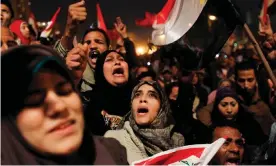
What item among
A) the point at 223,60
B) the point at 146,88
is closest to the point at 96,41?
the point at 146,88

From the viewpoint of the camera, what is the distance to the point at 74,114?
117cm

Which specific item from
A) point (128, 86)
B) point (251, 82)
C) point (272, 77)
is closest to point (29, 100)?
point (128, 86)

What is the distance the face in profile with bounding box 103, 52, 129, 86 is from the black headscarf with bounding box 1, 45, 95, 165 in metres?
1.51

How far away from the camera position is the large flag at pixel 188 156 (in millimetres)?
1680

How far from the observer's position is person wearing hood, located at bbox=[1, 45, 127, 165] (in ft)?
3.65

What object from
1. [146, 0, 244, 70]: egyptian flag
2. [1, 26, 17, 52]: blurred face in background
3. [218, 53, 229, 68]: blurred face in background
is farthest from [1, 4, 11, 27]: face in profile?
[218, 53, 229, 68]: blurred face in background

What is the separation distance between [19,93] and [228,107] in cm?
253

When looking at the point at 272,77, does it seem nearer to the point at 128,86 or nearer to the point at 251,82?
the point at 128,86

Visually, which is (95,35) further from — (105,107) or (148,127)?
(148,127)

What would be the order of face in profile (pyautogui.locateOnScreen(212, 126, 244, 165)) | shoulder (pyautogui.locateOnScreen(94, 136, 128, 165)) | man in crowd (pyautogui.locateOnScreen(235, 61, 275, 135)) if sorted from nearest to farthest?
1. shoulder (pyautogui.locateOnScreen(94, 136, 128, 165))
2. face in profile (pyautogui.locateOnScreen(212, 126, 244, 165))
3. man in crowd (pyautogui.locateOnScreen(235, 61, 275, 135))

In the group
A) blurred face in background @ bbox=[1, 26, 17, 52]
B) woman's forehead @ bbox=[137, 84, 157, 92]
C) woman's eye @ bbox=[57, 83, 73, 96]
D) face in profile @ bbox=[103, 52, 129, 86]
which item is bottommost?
woman's forehead @ bbox=[137, 84, 157, 92]

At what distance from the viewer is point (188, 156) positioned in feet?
5.72

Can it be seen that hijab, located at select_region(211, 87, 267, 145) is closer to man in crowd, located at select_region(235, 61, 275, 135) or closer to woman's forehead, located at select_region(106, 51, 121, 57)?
man in crowd, located at select_region(235, 61, 275, 135)

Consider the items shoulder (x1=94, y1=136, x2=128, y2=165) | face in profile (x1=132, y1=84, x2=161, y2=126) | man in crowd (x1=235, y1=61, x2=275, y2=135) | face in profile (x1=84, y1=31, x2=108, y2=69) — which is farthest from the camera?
man in crowd (x1=235, y1=61, x2=275, y2=135)
